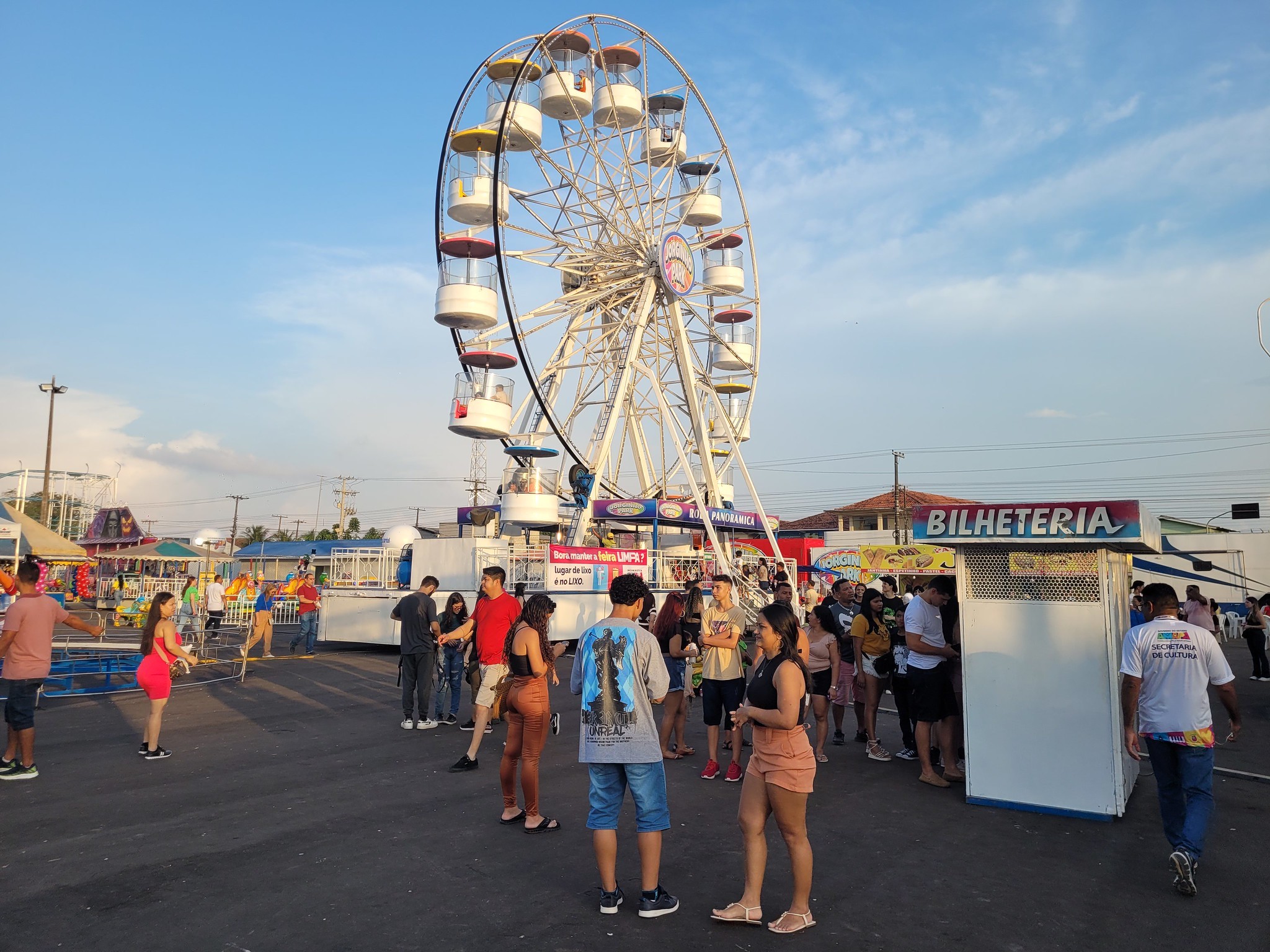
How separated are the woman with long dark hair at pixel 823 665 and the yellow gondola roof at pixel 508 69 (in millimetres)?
18544

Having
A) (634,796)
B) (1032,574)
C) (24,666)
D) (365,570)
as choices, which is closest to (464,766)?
(634,796)

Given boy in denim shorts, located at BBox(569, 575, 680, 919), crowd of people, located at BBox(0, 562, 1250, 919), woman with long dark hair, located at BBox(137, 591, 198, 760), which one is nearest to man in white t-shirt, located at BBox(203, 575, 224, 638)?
crowd of people, located at BBox(0, 562, 1250, 919)

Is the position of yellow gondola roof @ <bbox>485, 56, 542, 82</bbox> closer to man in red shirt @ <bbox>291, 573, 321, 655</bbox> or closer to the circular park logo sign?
the circular park logo sign

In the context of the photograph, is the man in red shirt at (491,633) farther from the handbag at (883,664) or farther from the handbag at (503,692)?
the handbag at (883,664)

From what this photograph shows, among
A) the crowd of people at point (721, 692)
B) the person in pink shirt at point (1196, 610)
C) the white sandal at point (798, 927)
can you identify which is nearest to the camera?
the white sandal at point (798, 927)

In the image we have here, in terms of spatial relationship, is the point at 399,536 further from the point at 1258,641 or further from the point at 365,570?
the point at 1258,641

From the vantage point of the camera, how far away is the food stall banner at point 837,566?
30312 millimetres

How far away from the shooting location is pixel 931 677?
22.4ft

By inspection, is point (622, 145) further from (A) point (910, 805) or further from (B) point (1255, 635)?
(A) point (910, 805)

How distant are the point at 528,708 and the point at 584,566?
13.7 meters

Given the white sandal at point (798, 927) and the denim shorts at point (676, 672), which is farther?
the denim shorts at point (676, 672)

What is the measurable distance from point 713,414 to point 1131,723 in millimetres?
21861

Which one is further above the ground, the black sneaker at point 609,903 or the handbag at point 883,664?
the handbag at point 883,664

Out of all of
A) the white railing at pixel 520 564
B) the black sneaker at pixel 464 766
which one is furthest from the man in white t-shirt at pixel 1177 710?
the white railing at pixel 520 564
